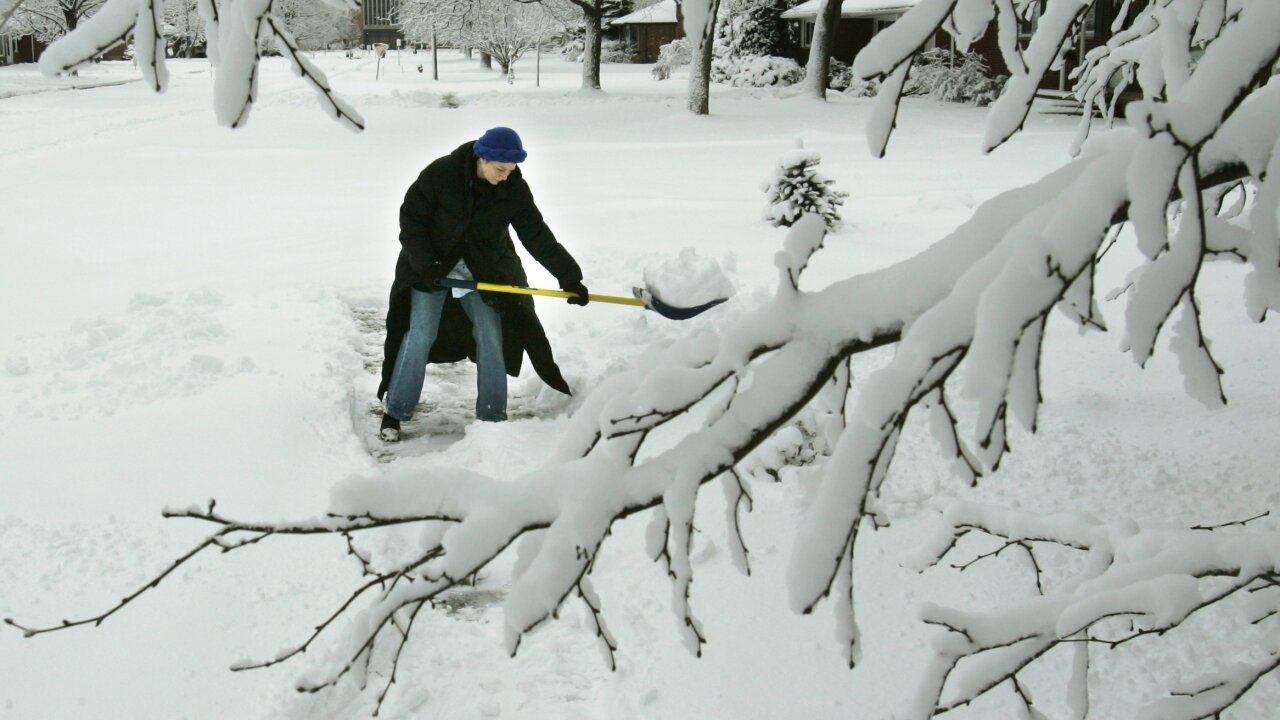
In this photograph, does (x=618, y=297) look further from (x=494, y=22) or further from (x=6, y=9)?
(x=494, y=22)

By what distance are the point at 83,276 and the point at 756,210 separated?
6.90 metres

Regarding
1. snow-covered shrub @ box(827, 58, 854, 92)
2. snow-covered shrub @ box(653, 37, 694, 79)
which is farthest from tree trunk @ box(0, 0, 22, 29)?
snow-covered shrub @ box(653, 37, 694, 79)

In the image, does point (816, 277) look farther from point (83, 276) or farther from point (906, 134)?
point (906, 134)

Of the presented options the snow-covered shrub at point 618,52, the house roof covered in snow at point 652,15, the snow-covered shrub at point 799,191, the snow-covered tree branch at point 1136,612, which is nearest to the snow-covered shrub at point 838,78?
Answer: the house roof covered in snow at point 652,15

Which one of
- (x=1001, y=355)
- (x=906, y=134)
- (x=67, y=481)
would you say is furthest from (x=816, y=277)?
(x=906, y=134)

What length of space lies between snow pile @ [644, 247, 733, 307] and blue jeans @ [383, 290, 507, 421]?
0.98 m

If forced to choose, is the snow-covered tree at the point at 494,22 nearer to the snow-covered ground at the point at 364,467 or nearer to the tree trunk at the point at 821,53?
the tree trunk at the point at 821,53

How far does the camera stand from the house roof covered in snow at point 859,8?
3072 cm

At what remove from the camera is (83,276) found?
9.20 metres

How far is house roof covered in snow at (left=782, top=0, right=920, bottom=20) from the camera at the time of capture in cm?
3072

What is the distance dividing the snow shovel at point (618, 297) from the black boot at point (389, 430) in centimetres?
80

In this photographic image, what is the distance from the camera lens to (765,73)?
1191 inches

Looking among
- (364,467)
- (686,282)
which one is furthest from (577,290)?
(364,467)

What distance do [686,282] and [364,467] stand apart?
217cm
